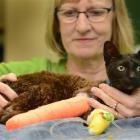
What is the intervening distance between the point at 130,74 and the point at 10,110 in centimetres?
43

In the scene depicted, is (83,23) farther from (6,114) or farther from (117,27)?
(6,114)

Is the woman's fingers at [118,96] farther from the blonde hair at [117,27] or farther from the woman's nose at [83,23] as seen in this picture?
the blonde hair at [117,27]

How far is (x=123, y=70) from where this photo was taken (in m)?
1.36

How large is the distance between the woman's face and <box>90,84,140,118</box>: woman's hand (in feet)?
1.61

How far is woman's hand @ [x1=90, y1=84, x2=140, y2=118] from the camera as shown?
A: 1.39 m

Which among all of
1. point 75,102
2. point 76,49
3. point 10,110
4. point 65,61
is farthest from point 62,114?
point 65,61

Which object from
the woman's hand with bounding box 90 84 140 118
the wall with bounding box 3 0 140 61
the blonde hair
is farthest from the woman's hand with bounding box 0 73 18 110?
the wall with bounding box 3 0 140 61

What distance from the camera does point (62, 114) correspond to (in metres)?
1.28

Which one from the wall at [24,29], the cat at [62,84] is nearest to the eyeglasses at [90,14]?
the cat at [62,84]

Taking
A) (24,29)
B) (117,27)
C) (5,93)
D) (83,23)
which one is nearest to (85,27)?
(83,23)

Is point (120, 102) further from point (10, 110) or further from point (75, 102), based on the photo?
point (10, 110)

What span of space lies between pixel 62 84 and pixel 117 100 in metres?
0.21

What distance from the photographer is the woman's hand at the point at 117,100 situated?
1395 millimetres

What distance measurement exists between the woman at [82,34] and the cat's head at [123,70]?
44 centimetres
